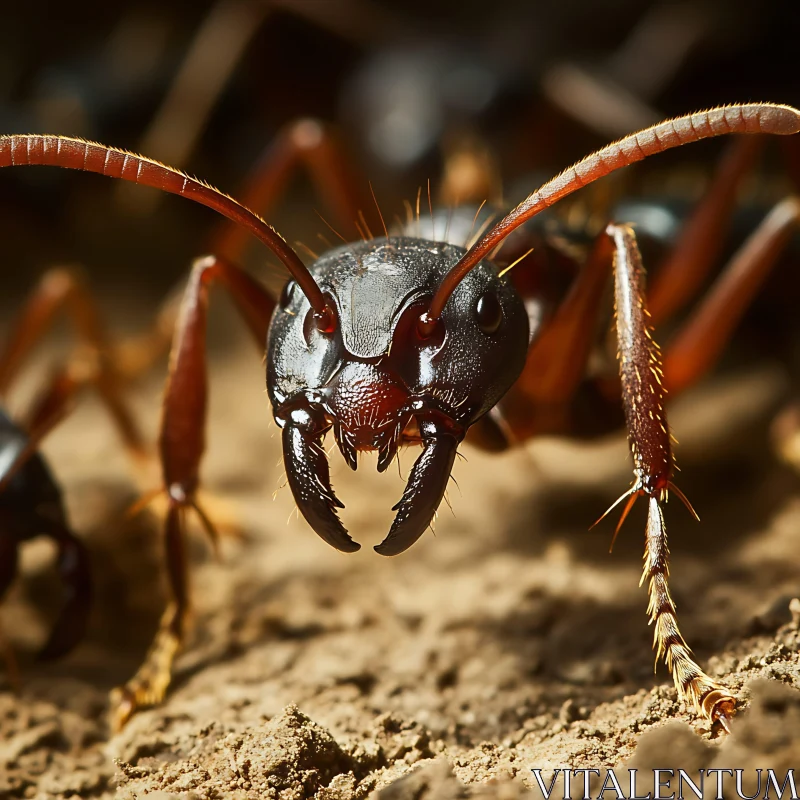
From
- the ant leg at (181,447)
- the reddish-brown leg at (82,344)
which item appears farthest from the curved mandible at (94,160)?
the reddish-brown leg at (82,344)

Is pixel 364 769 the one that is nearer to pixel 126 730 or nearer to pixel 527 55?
pixel 126 730

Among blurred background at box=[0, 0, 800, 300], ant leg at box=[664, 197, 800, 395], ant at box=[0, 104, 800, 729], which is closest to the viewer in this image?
ant at box=[0, 104, 800, 729]

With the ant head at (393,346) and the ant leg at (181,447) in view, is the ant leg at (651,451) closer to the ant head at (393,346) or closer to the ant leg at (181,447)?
the ant head at (393,346)

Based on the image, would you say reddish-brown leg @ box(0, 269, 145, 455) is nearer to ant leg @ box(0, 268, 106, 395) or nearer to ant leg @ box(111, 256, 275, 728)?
ant leg @ box(0, 268, 106, 395)

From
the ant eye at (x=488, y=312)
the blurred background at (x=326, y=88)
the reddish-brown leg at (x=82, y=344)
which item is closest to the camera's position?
the ant eye at (x=488, y=312)

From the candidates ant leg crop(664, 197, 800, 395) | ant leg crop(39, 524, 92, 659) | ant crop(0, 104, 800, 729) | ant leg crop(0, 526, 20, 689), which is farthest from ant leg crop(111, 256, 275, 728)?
ant leg crop(664, 197, 800, 395)

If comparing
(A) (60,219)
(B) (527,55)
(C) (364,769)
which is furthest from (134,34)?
(C) (364,769)
